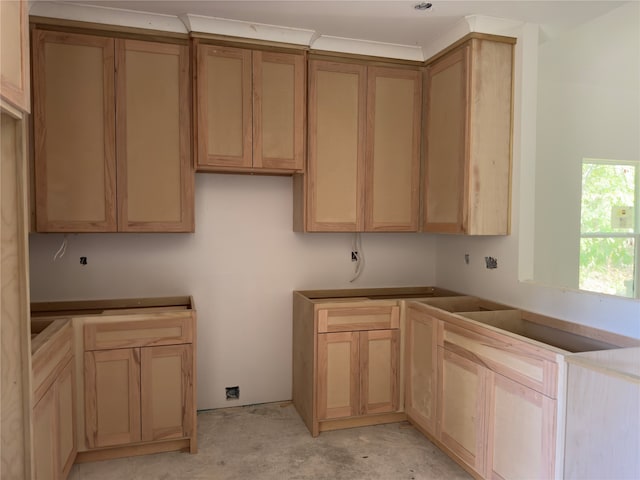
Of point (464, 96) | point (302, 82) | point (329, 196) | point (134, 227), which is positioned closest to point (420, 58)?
point (464, 96)

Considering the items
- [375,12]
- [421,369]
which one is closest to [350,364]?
[421,369]

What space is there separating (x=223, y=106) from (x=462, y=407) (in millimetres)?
2297

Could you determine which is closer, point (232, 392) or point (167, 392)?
point (167, 392)

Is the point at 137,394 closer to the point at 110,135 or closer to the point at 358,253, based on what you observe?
the point at 110,135

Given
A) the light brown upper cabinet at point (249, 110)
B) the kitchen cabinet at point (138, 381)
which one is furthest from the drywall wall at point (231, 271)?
the kitchen cabinet at point (138, 381)

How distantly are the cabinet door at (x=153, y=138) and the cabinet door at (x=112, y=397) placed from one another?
0.78m

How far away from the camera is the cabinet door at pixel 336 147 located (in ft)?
9.94

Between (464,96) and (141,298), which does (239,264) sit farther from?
(464,96)

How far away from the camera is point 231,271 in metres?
3.27

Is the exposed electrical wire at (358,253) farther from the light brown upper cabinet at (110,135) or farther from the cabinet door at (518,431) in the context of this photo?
the cabinet door at (518,431)

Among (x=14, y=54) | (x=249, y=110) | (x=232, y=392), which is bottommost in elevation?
(x=232, y=392)

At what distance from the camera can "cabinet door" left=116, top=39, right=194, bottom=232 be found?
2.71 meters

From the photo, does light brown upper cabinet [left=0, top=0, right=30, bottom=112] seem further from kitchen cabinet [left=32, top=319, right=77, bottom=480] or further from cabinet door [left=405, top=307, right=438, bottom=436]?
cabinet door [left=405, top=307, right=438, bottom=436]

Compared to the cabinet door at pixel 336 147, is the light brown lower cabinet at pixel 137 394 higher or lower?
lower
